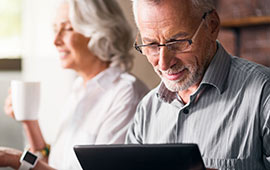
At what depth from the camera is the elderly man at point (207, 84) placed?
1.42 m

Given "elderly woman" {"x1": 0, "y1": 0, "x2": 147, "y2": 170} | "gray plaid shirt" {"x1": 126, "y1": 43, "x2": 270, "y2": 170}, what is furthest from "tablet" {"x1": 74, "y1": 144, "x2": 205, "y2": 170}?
"elderly woman" {"x1": 0, "y1": 0, "x2": 147, "y2": 170}

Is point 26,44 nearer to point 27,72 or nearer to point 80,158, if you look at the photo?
point 27,72

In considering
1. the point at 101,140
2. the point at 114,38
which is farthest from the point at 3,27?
the point at 101,140

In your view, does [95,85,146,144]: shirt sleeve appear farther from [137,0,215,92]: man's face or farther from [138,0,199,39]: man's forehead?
[138,0,199,39]: man's forehead

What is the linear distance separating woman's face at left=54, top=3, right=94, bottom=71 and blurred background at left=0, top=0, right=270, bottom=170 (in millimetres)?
640

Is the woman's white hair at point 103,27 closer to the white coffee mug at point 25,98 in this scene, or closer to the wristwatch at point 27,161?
the white coffee mug at point 25,98

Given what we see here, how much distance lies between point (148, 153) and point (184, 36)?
0.44 m

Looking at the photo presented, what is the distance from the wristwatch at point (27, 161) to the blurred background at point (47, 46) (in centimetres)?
112

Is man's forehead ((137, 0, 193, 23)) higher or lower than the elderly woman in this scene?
higher

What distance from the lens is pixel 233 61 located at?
158cm

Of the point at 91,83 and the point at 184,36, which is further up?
the point at 184,36

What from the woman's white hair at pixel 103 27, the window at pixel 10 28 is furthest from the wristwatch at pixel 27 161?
the window at pixel 10 28

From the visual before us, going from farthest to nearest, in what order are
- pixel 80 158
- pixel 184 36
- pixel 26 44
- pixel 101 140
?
1. pixel 26 44
2. pixel 101 140
3. pixel 184 36
4. pixel 80 158

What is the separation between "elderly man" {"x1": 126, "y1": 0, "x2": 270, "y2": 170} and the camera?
1.42m
